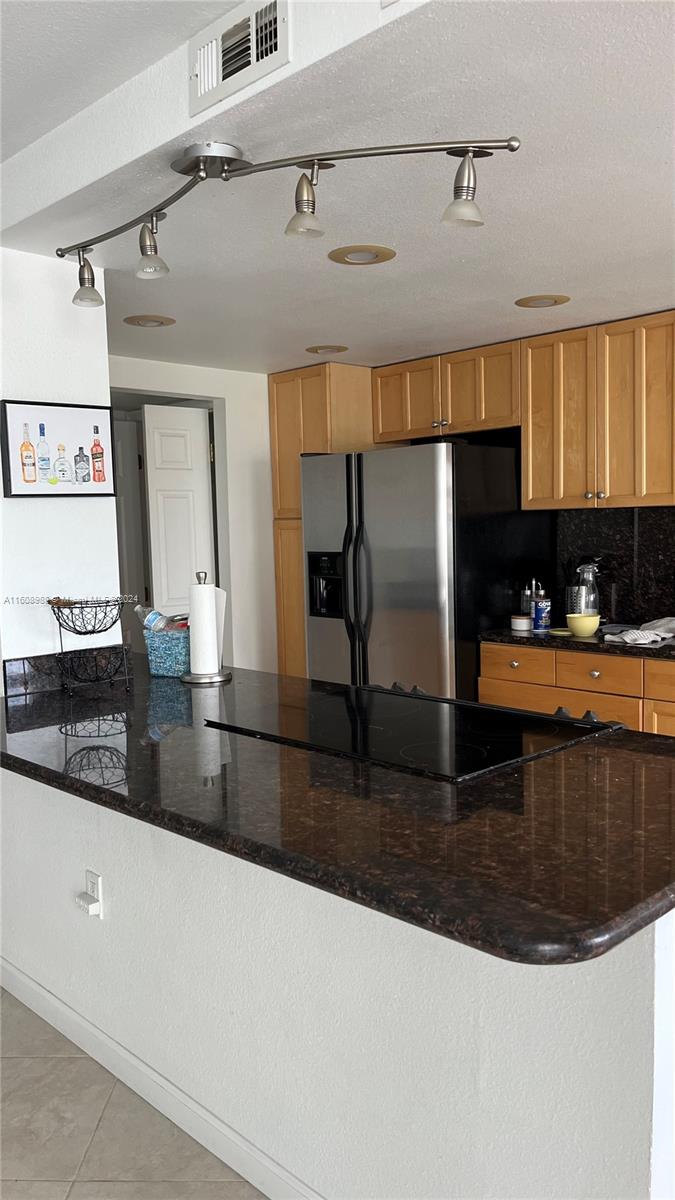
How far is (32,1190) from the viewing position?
185 cm

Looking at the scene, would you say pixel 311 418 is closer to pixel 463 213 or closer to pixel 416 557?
pixel 416 557

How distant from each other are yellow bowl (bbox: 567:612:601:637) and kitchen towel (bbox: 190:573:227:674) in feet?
5.84

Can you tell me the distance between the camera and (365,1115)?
62.6 inches

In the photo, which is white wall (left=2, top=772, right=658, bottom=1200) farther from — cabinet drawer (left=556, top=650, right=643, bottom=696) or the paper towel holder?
cabinet drawer (left=556, top=650, right=643, bottom=696)

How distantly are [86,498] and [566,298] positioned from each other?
190 cm

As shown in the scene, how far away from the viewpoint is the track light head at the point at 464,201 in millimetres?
1600

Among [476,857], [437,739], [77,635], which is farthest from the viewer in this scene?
[77,635]

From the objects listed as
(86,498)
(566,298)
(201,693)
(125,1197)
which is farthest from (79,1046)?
(566,298)

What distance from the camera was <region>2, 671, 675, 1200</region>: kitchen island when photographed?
4.07ft

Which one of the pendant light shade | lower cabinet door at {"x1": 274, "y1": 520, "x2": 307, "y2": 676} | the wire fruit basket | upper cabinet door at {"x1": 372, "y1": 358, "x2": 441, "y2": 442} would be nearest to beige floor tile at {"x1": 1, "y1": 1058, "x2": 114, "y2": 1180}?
the wire fruit basket

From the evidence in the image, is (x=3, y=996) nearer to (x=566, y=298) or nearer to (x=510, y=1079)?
(x=510, y=1079)

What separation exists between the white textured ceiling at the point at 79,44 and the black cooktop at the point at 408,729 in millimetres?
1437

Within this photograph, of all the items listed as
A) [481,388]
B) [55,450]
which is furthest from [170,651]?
[481,388]

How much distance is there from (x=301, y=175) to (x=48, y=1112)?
2115 mm
